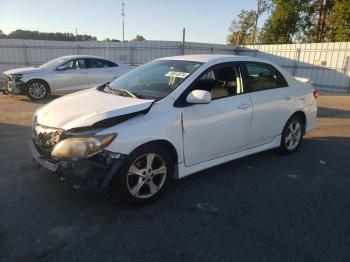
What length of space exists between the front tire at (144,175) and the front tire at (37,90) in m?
8.35

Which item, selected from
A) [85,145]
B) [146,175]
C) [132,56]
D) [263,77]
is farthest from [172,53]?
[85,145]

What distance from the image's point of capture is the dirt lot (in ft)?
8.64

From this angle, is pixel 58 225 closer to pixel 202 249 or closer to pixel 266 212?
pixel 202 249

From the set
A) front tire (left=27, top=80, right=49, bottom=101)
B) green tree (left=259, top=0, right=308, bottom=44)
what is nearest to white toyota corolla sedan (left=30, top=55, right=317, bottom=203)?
front tire (left=27, top=80, right=49, bottom=101)

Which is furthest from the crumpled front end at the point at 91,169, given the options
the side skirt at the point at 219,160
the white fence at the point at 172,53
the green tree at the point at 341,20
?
the green tree at the point at 341,20

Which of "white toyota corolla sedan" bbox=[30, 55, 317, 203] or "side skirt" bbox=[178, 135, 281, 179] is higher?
"white toyota corolla sedan" bbox=[30, 55, 317, 203]

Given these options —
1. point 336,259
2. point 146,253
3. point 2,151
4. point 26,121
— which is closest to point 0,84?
point 26,121

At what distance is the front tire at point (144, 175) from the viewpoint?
3135 millimetres

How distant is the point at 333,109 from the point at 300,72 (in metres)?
8.18

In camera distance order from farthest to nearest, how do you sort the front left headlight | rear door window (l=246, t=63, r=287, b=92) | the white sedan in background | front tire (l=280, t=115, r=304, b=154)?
the white sedan in background < front tire (l=280, t=115, r=304, b=154) < rear door window (l=246, t=63, r=287, b=92) < the front left headlight

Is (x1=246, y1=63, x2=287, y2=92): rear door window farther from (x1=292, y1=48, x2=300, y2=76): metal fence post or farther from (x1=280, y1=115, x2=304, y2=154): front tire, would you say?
(x1=292, y1=48, x2=300, y2=76): metal fence post

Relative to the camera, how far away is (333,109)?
1027 centimetres

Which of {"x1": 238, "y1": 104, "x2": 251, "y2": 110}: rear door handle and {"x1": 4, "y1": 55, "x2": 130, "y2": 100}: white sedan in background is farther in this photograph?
{"x1": 4, "y1": 55, "x2": 130, "y2": 100}: white sedan in background

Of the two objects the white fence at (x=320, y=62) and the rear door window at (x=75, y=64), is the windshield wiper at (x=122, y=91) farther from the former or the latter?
the white fence at (x=320, y=62)
